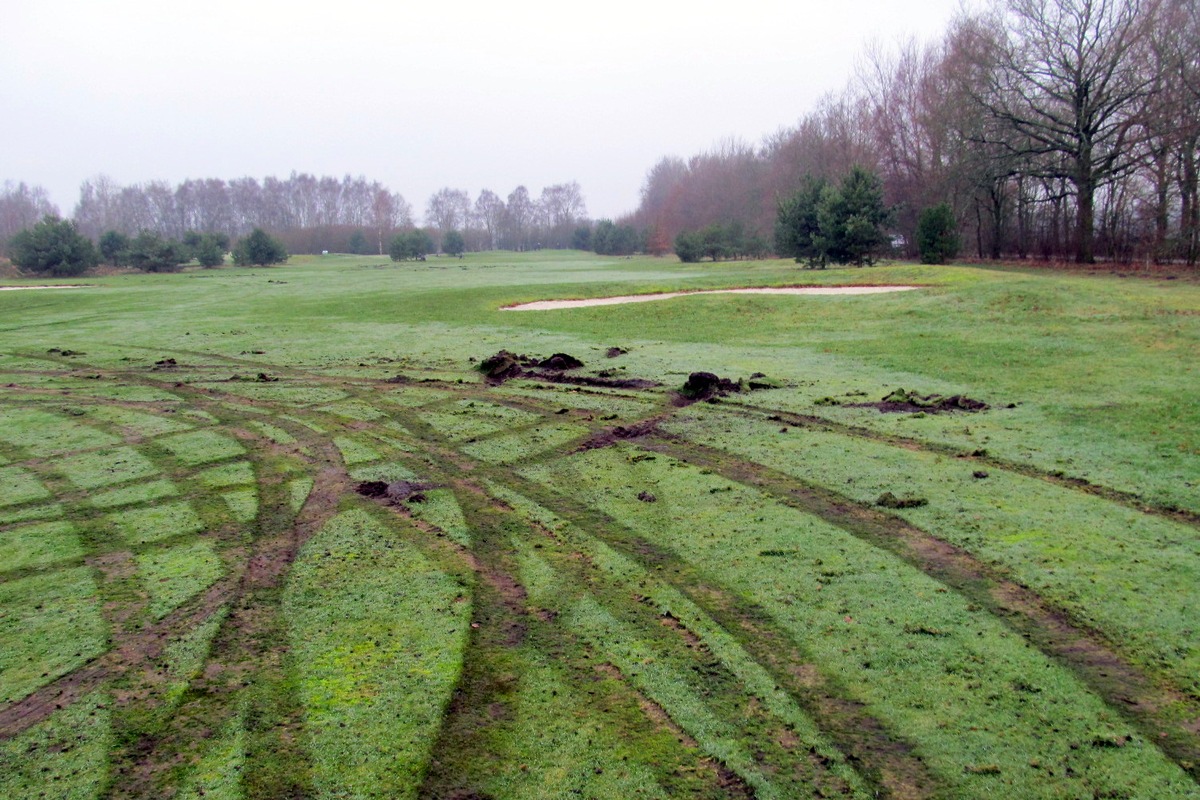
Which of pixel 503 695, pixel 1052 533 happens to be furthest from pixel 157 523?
pixel 1052 533

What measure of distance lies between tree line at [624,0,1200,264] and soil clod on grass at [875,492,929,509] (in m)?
25.7

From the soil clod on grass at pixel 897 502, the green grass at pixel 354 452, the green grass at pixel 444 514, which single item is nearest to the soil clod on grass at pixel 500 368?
the green grass at pixel 354 452

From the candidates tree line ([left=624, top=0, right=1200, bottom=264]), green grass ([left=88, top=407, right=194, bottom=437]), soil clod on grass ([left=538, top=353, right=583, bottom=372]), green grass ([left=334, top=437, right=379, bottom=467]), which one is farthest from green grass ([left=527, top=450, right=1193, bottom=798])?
tree line ([left=624, top=0, right=1200, bottom=264])

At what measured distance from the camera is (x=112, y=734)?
9.82ft

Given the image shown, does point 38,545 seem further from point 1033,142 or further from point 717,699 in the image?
point 1033,142

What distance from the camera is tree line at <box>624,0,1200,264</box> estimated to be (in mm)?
26484

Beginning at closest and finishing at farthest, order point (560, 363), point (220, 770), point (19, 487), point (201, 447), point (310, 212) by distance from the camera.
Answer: point (220, 770) < point (19, 487) < point (201, 447) < point (560, 363) < point (310, 212)

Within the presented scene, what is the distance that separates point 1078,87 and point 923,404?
2799 cm

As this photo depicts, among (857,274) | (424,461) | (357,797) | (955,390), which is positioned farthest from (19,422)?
(857,274)

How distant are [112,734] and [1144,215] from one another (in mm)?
34774

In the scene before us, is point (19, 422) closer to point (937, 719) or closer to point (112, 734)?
point (112, 734)

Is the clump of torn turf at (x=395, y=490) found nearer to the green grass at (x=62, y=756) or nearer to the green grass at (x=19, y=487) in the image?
the green grass at (x=19, y=487)

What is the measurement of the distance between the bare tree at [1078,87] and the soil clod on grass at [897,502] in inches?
1141

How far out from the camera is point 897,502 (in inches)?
212
